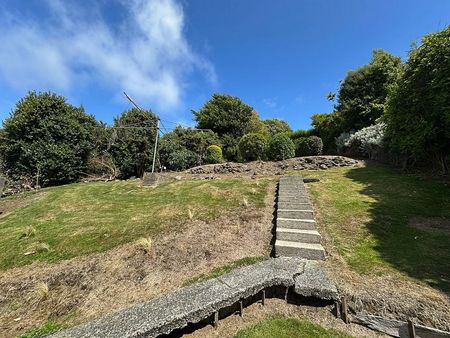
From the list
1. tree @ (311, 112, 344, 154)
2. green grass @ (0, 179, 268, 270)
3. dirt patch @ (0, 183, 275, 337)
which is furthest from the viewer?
tree @ (311, 112, 344, 154)

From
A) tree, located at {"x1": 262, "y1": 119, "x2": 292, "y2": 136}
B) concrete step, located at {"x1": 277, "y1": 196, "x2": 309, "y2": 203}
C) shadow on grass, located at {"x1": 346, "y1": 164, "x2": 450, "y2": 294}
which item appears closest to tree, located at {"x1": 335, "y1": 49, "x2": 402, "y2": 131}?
shadow on grass, located at {"x1": 346, "y1": 164, "x2": 450, "y2": 294}

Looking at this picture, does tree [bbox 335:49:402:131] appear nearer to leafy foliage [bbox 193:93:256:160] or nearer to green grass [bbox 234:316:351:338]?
leafy foliage [bbox 193:93:256:160]

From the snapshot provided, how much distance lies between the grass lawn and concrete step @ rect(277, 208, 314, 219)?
12.1 inches

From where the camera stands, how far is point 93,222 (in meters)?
7.01

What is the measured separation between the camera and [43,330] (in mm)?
3449

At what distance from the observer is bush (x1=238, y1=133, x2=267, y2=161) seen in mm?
15688

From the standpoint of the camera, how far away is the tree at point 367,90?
1612 cm

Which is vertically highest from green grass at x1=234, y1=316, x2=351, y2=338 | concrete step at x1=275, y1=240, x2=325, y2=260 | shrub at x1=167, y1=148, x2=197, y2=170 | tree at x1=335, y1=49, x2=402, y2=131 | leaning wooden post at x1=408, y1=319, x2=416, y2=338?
tree at x1=335, y1=49, x2=402, y2=131

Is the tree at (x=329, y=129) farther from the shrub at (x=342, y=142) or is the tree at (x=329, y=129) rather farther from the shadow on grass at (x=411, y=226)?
the shadow on grass at (x=411, y=226)

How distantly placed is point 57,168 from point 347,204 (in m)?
16.3

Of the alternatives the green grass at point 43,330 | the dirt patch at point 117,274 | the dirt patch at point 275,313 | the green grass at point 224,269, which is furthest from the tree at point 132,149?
the dirt patch at point 275,313

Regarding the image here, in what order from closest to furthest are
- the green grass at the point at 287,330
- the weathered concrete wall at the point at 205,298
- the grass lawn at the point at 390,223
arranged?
the weathered concrete wall at the point at 205,298 < the green grass at the point at 287,330 < the grass lawn at the point at 390,223

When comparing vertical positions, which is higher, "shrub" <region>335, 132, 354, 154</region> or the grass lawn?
"shrub" <region>335, 132, 354, 154</region>

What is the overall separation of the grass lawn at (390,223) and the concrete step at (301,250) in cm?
45
